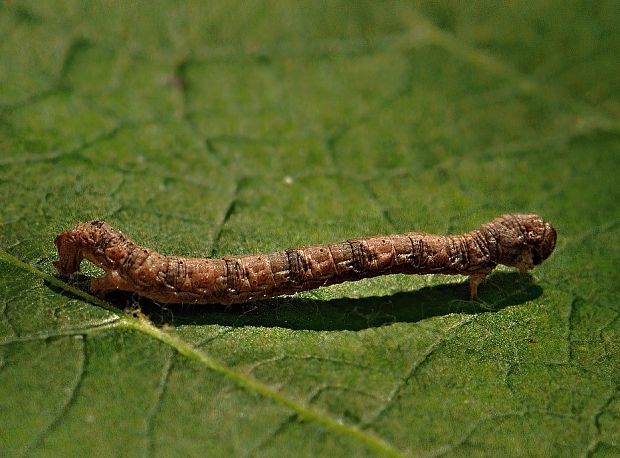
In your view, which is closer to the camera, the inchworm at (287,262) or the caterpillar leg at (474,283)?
the inchworm at (287,262)

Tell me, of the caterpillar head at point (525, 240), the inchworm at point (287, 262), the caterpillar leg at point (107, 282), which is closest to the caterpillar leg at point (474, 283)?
the inchworm at point (287, 262)

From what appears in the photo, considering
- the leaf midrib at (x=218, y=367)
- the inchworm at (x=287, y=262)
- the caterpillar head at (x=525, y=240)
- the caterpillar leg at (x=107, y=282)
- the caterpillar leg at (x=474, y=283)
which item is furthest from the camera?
the caterpillar head at (x=525, y=240)

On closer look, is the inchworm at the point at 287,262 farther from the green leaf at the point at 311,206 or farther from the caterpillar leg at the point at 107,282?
the green leaf at the point at 311,206

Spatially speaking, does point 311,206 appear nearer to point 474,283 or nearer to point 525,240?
point 474,283

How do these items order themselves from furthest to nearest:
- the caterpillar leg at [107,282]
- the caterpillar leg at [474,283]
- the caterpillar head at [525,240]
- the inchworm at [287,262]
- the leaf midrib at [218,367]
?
1. the caterpillar head at [525,240]
2. the caterpillar leg at [474,283]
3. the inchworm at [287,262]
4. the caterpillar leg at [107,282]
5. the leaf midrib at [218,367]

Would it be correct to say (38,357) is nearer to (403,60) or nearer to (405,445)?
(405,445)

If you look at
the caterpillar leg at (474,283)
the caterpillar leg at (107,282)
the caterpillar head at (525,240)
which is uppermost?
the caterpillar leg at (107,282)

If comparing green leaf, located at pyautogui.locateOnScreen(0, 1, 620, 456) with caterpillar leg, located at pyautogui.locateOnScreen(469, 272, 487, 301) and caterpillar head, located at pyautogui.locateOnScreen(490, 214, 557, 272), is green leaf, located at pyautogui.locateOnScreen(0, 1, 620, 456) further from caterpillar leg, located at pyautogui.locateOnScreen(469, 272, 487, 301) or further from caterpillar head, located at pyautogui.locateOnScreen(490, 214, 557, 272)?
caterpillar head, located at pyautogui.locateOnScreen(490, 214, 557, 272)

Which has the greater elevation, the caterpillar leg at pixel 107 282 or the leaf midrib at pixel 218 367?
the caterpillar leg at pixel 107 282

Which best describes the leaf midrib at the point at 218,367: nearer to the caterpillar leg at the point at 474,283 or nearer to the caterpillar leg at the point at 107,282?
the caterpillar leg at the point at 107,282
